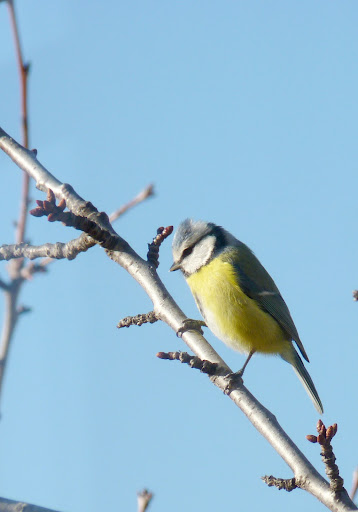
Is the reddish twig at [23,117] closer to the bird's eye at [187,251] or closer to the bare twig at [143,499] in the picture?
the bare twig at [143,499]

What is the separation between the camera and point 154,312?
9.00 feet

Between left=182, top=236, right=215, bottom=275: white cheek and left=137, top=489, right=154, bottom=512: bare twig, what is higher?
left=182, top=236, right=215, bottom=275: white cheek

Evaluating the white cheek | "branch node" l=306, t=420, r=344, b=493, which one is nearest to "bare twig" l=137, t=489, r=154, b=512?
"branch node" l=306, t=420, r=344, b=493

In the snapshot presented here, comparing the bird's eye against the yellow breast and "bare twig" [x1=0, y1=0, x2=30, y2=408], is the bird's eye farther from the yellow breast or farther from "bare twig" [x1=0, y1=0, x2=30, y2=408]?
"bare twig" [x1=0, y1=0, x2=30, y2=408]

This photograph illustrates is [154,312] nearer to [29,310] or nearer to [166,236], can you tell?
[166,236]

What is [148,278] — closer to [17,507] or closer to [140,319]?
[140,319]

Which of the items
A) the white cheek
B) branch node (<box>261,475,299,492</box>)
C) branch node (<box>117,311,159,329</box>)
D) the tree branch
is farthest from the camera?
the white cheek

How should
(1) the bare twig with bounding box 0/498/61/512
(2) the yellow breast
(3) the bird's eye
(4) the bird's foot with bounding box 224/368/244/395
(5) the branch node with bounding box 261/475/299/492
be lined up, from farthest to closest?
(3) the bird's eye
(2) the yellow breast
(4) the bird's foot with bounding box 224/368/244/395
(5) the branch node with bounding box 261/475/299/492
(1) the bare twig with bounding box 0/498/61/512

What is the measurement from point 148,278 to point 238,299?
49.1 inches

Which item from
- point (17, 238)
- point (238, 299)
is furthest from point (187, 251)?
point (17, 238)

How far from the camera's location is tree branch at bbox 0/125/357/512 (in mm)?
2236

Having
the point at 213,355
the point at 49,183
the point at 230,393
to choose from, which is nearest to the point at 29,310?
the point at 49,183

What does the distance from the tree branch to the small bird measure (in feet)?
3.00

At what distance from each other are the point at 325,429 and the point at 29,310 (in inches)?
72.9
